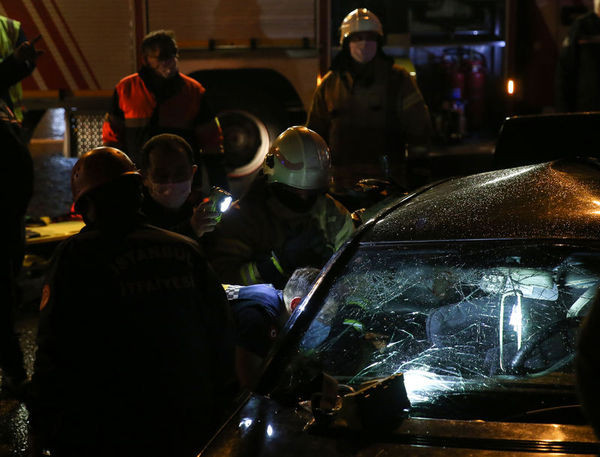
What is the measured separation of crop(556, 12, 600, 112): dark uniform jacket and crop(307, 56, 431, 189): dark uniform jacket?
208cm

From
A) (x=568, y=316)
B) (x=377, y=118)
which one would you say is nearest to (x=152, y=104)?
(x=377, y=118)

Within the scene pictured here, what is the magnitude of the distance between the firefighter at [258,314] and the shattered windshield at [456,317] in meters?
0.50

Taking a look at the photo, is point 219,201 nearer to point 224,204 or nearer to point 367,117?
point 224,204

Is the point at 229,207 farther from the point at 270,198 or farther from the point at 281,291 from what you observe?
the point at 281,291

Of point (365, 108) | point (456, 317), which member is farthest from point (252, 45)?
point (456, 317)

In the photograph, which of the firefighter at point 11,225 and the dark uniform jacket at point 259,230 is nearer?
A: the dark uniform jacket at point 259,230

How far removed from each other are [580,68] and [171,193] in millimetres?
5076

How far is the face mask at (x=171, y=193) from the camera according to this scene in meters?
3.30

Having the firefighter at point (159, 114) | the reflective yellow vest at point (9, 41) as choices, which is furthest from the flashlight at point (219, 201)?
the reflective yellow vest at point (9, 41)

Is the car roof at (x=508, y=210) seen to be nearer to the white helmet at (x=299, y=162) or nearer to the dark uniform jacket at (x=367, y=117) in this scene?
the white helmet at (x=299, y=162)

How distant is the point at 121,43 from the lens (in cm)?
871

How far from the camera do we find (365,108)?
5.80 metres

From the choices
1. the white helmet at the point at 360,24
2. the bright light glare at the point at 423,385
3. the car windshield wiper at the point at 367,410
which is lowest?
the bright light glare at the point at 423,385

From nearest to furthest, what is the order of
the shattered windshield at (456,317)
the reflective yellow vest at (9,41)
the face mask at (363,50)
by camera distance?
1. the shattered windshield at (456,317)
2. the reflective yellow vest at (9,41)
3. the face mask at (363,50)
